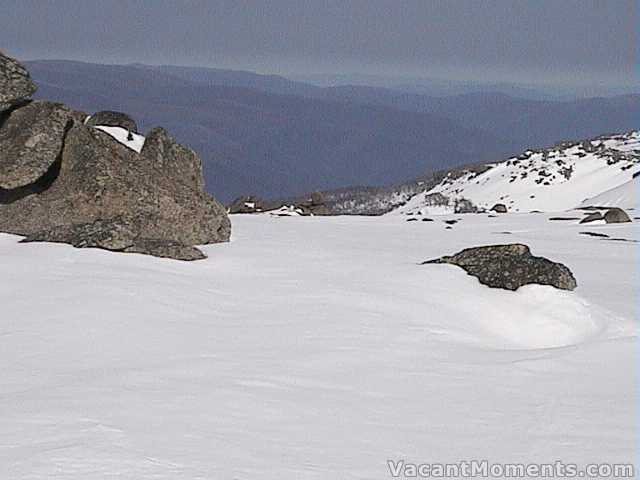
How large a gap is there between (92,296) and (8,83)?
36.6 feet

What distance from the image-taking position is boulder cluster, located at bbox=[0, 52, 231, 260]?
1856cm

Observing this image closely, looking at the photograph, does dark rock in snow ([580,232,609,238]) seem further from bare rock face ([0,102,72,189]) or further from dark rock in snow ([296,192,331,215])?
dark rock in snow ([296,192,331,215])

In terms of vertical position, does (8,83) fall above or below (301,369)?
above

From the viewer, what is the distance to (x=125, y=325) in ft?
34.3

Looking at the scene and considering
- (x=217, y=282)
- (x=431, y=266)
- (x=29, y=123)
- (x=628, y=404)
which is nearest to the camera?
(x=628, y=404)

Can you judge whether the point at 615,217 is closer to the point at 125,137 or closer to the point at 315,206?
the point at 315,206

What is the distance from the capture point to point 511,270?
15.3 metres

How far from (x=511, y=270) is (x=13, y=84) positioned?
45.9 ft

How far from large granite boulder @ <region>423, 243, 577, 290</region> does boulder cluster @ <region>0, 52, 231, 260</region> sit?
245 inches

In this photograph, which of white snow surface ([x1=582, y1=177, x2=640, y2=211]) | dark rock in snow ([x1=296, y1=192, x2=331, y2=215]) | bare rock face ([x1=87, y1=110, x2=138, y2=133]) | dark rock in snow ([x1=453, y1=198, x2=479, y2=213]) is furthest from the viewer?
dark rock in snow ([x1=453, y1=198, x2=479, y2=213])

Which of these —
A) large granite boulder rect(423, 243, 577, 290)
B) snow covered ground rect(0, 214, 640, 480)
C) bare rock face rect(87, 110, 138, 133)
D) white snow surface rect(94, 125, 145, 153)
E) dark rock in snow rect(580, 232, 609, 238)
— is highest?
bare rock face rect(87, 110, 138, 133)

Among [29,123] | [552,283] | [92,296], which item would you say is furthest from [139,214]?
[552,283]

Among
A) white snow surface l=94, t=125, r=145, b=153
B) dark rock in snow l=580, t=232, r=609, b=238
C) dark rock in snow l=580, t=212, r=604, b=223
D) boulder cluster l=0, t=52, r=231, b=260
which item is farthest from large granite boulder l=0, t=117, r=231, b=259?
dark rock in snow l=580, t=212, r=604, b=223

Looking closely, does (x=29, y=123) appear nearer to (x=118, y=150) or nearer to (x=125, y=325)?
(x=118, y=150)
